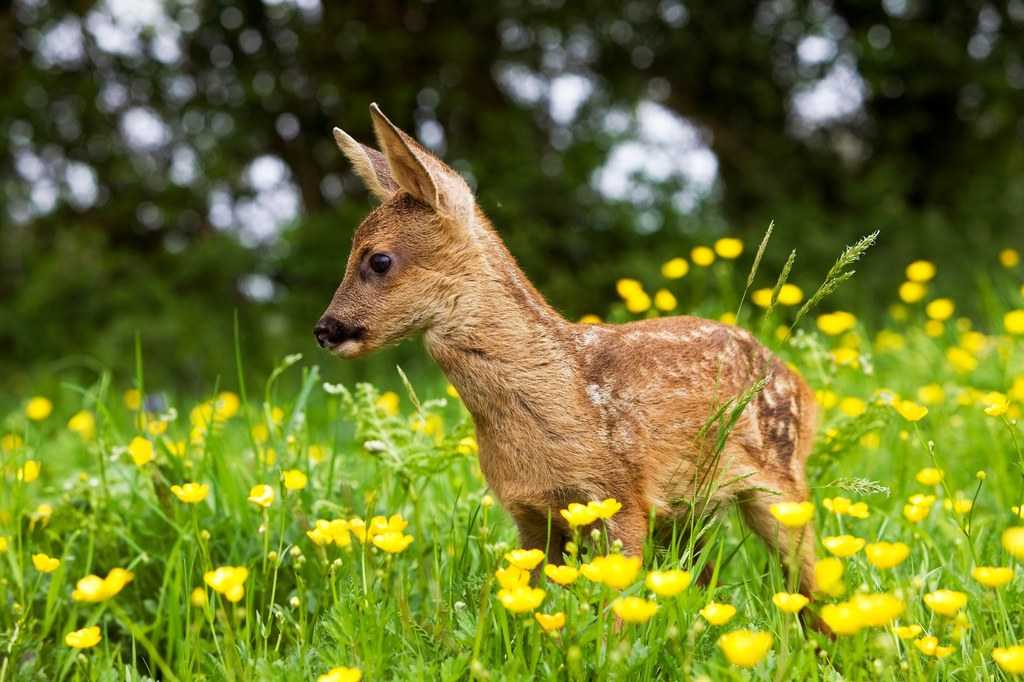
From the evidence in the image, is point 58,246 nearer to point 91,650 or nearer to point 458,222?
point 91,650

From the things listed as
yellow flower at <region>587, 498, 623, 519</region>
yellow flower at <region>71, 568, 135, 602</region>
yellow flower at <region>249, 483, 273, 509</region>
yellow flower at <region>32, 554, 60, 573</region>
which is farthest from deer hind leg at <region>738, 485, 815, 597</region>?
yellow flower at <region>32, 554, 60, 573</region>

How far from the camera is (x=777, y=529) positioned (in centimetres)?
286

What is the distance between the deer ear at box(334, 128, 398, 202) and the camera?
9.82 ft

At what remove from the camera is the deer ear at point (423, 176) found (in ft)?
8.71

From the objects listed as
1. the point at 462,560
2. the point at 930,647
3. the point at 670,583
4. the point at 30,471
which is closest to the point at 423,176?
the point at 462,560

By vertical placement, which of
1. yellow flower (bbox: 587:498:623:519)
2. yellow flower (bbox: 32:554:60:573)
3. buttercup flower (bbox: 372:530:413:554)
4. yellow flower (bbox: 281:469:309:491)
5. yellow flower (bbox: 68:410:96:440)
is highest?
yellow flower (bbox: 587:498:623:519)

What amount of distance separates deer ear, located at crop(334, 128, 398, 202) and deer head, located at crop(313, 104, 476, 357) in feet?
0.68

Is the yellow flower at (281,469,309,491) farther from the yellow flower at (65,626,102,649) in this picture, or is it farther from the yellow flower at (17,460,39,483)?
the yellow flower at (17,460,39,483)

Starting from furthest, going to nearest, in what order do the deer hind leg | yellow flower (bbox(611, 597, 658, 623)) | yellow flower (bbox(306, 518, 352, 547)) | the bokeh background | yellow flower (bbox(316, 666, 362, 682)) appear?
the bokeh background → the deer hind leg → yellow flower (bbox(306, 518, 352, 547)) → yellow flower (bbox(316, 666, 362, 682)) → yellow flower (bbox(611, 597, 658, 623))

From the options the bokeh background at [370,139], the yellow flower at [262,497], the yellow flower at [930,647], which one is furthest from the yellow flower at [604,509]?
the bokeh background at [370,139]

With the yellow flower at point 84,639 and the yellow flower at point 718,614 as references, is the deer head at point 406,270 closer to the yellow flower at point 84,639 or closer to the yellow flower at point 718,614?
the yellow flower at point 84,639

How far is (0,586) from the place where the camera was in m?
3.00

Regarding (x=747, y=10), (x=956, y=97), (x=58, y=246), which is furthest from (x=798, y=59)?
(x=58, y=246)

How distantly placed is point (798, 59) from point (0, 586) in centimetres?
775
